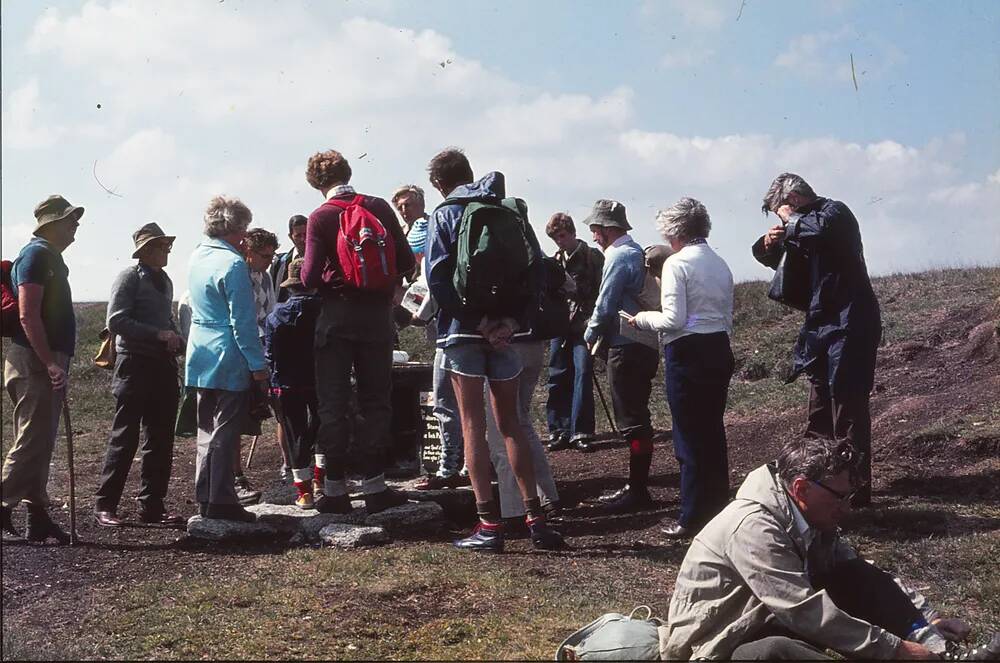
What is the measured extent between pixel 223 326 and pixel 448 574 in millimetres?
2187

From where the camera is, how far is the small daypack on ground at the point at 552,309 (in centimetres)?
655

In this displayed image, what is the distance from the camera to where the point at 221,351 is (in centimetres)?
652

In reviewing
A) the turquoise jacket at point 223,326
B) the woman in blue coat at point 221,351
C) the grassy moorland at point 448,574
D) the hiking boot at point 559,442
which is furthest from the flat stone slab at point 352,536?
the hiking boot at point 559,442

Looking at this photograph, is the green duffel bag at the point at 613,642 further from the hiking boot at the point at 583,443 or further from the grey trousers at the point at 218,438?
the hiking boot at the point at 583,443

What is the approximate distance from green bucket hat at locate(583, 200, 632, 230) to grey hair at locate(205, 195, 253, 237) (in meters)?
2.18

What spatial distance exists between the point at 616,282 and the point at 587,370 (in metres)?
3.14

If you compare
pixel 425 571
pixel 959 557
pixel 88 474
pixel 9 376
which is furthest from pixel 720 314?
pixel 88 474

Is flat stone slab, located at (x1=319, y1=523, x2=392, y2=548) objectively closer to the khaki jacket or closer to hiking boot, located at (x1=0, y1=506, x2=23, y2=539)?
hiking boot, located at (x1=0, y1=506, x2=23, y2=539)

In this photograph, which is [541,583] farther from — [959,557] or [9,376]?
[9,376]

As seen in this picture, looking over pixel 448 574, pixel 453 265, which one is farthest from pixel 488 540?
pixel 453 265

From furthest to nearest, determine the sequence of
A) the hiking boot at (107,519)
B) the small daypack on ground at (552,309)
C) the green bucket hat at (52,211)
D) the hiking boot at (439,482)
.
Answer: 1. the hiking boot at (439,482)
2. the hiking boot at (107,519)
3. the small daypack on ground at (552,309)
4. the green bucket hat at (52,211)

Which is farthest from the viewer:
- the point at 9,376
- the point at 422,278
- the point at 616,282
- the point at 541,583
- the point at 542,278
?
the point at 422,278

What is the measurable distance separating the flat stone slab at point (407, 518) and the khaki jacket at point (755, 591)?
281 cm

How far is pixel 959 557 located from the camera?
557 cm
